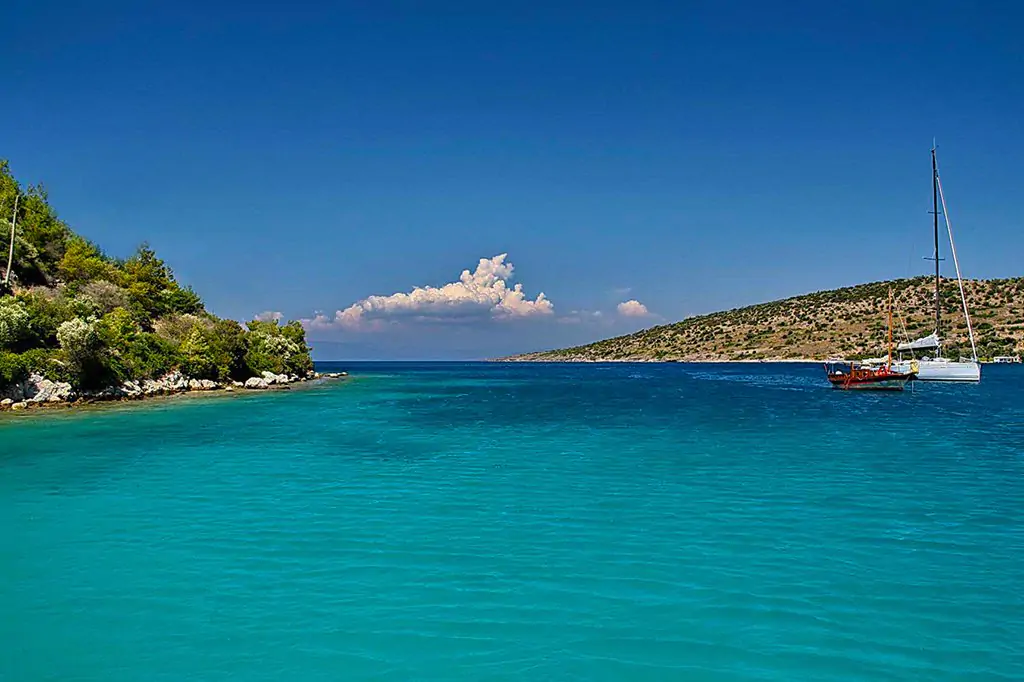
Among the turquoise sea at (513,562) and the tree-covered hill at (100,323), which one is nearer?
the turquoise sea at (513,562)

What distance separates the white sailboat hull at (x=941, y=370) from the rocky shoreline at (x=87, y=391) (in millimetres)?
66925

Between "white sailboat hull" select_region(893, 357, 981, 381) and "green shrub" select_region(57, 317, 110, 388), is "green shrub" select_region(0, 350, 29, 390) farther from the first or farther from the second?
"white sailboat hull" select_region(893, 357, 981, 381)

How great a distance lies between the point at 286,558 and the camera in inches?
458

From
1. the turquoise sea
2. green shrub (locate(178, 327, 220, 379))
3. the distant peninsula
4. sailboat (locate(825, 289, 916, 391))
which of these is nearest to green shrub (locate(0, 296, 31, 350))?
green shrub (locate(178, 327, 220, 379))

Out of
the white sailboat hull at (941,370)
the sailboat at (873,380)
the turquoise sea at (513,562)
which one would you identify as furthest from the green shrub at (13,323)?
the white sailboat hull at (941,370)

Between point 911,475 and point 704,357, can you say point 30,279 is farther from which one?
point 704,357

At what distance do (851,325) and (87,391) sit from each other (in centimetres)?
13567

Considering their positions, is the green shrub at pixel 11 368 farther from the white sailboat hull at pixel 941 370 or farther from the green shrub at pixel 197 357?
the white sailboat hull at pixel 941 370

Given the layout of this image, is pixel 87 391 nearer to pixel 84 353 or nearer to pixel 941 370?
pixel 84 353

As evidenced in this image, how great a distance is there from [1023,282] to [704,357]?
65.7 m

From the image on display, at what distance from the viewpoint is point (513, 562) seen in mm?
11367

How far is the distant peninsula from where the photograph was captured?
11444 centimetres

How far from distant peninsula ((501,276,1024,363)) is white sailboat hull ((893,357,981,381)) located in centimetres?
3721

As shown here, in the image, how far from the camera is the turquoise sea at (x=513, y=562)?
25.8 ft
